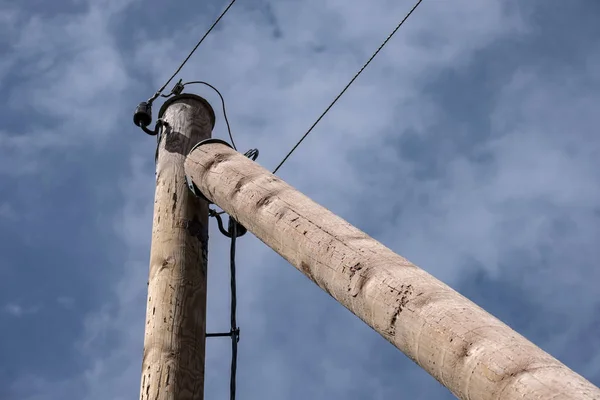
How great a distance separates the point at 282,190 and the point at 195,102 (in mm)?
1503

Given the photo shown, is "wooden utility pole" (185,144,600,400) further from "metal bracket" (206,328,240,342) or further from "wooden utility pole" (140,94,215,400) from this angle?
"metal bracket" (206,328,240,342)

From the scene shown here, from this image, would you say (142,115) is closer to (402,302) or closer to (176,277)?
(176,277)

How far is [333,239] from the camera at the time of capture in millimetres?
2791

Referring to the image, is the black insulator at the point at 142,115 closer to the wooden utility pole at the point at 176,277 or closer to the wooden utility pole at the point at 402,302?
the wooden utility pole at the point at 176,277

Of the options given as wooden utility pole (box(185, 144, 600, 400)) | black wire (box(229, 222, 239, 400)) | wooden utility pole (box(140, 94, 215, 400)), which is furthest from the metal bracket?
wooden utility pole (box(185, 144, 600, 400))

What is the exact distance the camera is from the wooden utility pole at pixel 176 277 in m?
3.34

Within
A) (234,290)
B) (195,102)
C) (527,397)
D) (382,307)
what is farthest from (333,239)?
(195,102)

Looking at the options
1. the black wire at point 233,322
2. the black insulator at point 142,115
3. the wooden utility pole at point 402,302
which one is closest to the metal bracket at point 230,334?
the black wire at point 233,322

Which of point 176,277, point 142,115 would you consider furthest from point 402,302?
point 142,115

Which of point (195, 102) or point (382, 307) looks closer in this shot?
point (382, 307)

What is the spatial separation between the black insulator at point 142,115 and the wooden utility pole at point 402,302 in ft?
3.92

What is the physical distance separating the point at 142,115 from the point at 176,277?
128 cm

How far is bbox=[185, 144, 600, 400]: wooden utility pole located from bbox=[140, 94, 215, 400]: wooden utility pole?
383 mm

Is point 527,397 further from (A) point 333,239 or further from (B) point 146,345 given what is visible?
(B) point 146,345
